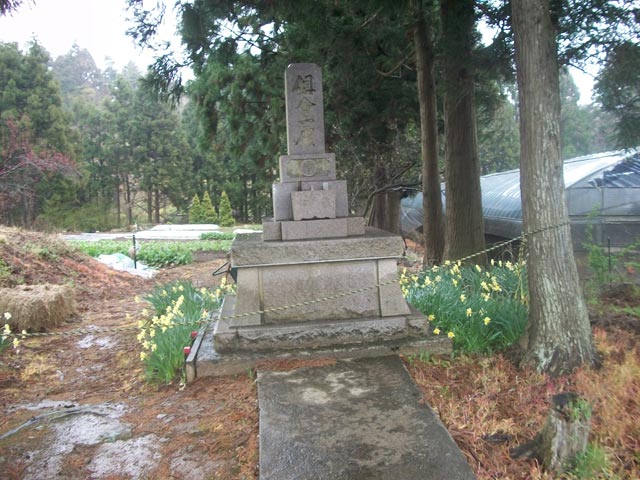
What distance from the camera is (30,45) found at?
87.1 feet

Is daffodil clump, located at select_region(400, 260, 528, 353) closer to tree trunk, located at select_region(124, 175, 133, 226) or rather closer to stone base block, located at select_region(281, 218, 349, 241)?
stone base block, located at select_region(281, 218, 349, 241)

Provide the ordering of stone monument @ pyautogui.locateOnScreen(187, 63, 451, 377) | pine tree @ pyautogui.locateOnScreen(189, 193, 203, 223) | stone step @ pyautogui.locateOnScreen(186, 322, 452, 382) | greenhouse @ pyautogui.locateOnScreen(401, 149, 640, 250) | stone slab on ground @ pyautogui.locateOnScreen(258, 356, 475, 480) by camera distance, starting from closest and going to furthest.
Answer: stone slab on ground @ pyautogui.locateOnScreen(258, 356, 475, 480)
stone step @ pyautogui.locateOnScreen(186, 322, 452, 382)
stone monument @ pyautogui.locateOnScreen(187, 63, 451, 377)
greenhouse @ pyautogui.locateOnScreen(401, 149, 640, 250)
pine tree @ pyautogui.locateOnScreen(189, 193, 203, 223)

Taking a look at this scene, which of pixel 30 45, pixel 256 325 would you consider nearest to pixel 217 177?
pixel 30 45

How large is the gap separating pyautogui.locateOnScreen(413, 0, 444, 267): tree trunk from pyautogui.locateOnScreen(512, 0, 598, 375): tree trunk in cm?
459

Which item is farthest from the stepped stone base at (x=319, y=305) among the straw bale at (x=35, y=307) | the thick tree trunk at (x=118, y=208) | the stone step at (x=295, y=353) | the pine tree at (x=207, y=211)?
the thick tree trunk at (x=118, y=208)

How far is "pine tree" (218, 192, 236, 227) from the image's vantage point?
102 feet

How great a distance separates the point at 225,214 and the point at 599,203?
2355 centimetres

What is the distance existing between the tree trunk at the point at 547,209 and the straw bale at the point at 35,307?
5507 mm

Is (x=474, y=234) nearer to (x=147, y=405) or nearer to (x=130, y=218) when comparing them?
(x=147, y=405)

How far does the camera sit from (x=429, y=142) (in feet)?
28.7

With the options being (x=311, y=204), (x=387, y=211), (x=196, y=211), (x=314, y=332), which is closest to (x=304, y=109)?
(x=311, y=204)

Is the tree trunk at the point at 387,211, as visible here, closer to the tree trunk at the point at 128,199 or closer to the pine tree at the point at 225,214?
the pine tree at the point at 225,214

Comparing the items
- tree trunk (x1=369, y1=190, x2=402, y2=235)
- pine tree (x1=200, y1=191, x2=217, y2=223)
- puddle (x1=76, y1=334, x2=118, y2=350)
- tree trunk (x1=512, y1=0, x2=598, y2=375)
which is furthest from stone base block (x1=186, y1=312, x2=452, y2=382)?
pine tree (x1=200, y1=191, x2=217, y2=223)

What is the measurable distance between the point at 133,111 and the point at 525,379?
3312 centimetres
